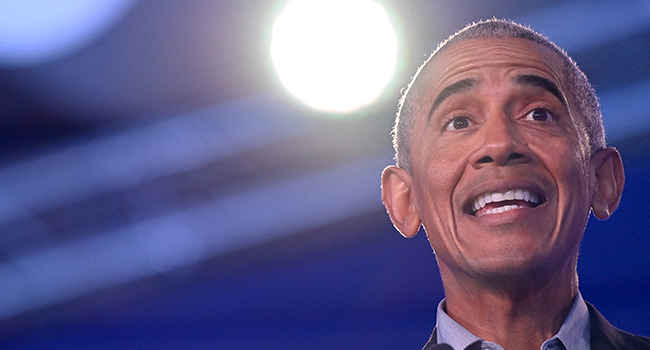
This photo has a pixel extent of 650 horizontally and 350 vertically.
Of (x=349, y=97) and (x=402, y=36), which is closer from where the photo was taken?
(x=402, y=36)

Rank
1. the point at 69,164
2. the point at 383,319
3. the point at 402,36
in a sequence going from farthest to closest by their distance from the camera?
the point at 69,164 < the point at 383,319 < the point at 402,36

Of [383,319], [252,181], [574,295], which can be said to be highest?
[252,181]

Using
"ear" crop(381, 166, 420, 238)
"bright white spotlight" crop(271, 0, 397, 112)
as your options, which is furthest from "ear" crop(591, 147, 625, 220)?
"bright white spotlight" crop(271, 0, 397, 112)

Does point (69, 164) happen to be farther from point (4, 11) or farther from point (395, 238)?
point (395, 238)

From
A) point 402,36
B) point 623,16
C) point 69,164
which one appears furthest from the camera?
point 69,164

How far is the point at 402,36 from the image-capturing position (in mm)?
3258

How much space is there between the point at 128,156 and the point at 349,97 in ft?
6.01

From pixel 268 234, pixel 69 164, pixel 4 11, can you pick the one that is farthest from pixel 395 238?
pixel 4 11

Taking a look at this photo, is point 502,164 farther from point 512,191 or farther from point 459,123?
point 459,123

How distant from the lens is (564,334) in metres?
1.54

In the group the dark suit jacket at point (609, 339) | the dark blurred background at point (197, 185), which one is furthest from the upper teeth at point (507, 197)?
the dark blurred background at point (197, 185)

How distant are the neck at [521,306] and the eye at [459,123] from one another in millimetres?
503

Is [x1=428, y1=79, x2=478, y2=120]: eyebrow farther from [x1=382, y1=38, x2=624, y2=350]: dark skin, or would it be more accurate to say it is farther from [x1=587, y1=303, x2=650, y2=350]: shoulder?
[x1=587, y1=303, x2=650, y2=350]: shoulder

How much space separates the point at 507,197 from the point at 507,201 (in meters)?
0.01
